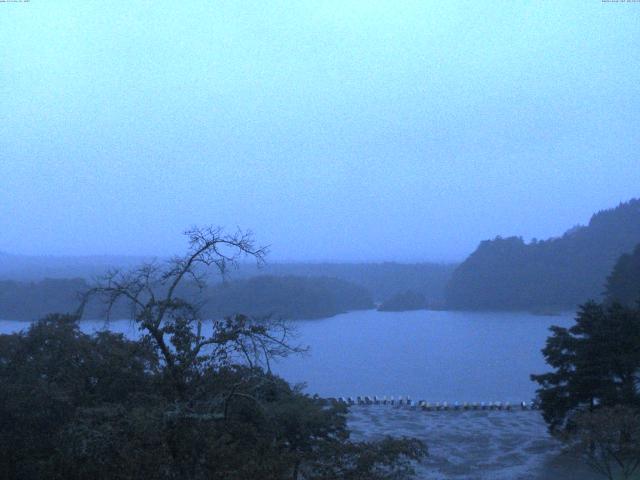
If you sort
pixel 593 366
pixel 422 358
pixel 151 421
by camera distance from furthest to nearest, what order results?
1. pixel 422 358
2. pixel 593 366
3. pixel 151 421

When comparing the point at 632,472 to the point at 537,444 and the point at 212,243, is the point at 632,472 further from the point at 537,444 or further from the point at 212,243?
the point at 212,243

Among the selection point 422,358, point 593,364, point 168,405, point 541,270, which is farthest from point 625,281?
point 168,405

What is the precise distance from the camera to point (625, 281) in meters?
26.0

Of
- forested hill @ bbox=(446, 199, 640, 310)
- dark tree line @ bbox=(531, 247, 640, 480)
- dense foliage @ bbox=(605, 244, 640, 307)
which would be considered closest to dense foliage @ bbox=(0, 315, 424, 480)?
dark tree line @ bbox=(531, 247, 640, 480)

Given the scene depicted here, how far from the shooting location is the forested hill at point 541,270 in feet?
154

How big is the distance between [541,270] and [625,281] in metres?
23.5

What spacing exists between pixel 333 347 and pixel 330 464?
2435cm

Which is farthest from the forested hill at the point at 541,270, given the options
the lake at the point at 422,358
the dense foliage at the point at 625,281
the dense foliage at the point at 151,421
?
the dense foliage at the point at 151,421

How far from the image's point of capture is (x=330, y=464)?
593cm

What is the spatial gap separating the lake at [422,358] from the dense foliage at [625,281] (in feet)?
13.2

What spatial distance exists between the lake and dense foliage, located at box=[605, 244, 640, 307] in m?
4.04

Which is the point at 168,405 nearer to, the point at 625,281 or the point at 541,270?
the point at 625,281

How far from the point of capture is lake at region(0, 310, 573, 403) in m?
23.0

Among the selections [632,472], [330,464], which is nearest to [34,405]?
[330,464]
